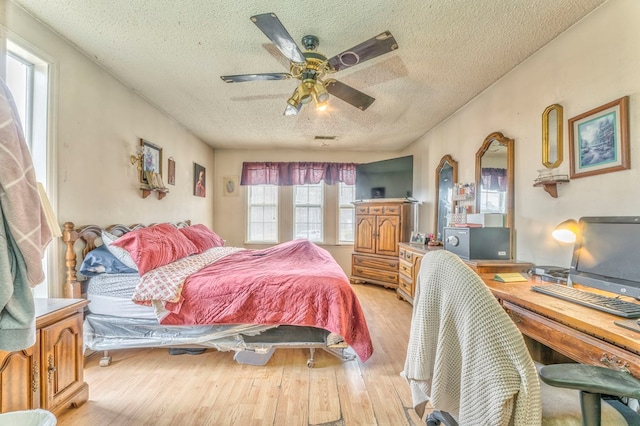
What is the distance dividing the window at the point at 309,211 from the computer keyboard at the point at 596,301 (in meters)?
4.09

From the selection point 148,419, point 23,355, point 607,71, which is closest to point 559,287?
point 607,71

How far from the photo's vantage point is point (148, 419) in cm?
165

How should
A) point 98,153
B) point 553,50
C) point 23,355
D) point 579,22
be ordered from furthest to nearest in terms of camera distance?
1. point 98,153
2. point 553,50
3. point 579,22
4. point 23,355

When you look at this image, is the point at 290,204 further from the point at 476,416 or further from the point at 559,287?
the point at 476,416

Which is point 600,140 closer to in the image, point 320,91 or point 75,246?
point 320,91

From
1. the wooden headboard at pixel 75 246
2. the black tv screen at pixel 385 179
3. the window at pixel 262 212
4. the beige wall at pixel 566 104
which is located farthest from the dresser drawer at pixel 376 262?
the wooden headboard at pixel 75 246

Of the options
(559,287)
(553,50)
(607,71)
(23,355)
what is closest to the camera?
(23,355)

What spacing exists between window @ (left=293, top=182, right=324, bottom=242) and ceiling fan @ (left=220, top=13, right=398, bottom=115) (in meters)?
3.09

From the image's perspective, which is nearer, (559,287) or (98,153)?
(559,287)

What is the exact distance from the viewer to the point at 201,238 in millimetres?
3342

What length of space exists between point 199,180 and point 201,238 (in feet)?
5.10

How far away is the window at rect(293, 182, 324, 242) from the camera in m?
5.42

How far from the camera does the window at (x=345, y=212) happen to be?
5445 mm

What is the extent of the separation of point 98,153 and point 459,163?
3624 mm
